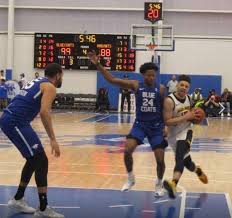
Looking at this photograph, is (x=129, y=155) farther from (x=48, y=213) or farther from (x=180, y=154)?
(x=48, y=213)

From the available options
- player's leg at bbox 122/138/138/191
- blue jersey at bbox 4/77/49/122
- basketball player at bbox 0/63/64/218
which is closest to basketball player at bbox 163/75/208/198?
player's leg at bbox 122/138/138/191

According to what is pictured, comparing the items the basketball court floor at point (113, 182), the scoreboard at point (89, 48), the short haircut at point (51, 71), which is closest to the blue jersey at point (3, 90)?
the scoreboard at point (89, 48)

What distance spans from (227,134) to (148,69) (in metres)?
10.8

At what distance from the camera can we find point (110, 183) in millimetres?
9188

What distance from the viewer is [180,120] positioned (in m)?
7.79

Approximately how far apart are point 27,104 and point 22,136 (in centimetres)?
39

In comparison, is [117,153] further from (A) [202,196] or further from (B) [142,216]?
(B) [142,216]

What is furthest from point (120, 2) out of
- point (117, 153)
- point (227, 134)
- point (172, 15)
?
point (117, 153)

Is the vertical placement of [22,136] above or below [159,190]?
above

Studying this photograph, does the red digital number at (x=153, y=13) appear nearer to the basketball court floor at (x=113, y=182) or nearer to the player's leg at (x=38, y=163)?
the basketball court floor at (x=113, y=182)

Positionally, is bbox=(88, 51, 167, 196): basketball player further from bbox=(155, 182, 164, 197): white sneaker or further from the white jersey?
the white jersey

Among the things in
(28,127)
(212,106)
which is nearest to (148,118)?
(28,127)

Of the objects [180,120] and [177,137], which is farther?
[177,137]

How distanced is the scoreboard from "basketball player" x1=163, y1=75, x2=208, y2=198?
66.8ft
